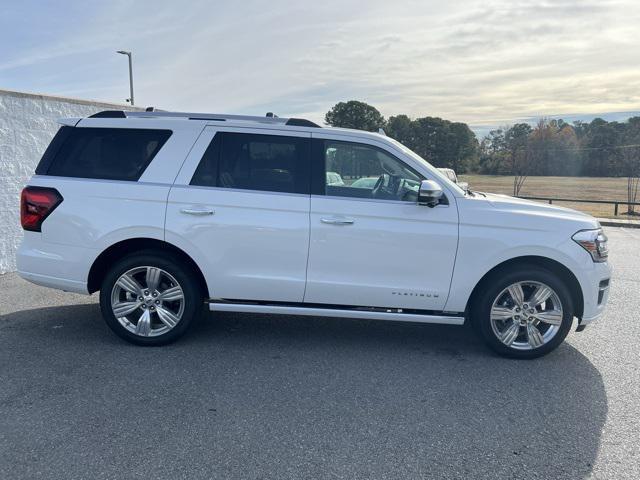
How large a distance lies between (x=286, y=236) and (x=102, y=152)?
1.87 meters

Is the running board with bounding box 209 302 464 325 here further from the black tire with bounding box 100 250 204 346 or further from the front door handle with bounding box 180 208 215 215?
Result: the front door handle with bounding box 180 208 215 215

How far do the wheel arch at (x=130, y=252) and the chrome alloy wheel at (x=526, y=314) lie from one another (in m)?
2.65

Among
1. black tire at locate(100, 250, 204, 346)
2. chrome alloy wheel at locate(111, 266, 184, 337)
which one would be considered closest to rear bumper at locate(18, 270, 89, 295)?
black tire at locate(100, 250, 204, 346)

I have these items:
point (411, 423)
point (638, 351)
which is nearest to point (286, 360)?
point (411, 423)

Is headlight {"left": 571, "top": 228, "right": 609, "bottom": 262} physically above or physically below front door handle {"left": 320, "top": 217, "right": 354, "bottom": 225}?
below

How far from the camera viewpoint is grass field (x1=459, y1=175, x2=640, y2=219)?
25.6 metres

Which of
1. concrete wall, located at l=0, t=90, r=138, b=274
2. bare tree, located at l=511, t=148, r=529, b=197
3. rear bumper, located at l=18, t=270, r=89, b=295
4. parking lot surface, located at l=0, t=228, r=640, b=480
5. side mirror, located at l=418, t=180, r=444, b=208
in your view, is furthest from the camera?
bare tree, located at l=511, t=148, r=529, b=197

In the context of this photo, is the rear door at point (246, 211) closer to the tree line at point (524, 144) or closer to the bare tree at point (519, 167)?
the bare tree at point (519, 167)

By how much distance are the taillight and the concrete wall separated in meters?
3.17

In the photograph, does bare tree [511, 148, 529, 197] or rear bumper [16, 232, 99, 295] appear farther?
bare tree [511, 148, 529, 197]

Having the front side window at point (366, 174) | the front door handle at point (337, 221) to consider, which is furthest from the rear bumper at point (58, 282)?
the front side window at point (366, 174)

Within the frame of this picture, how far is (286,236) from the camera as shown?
4.29 meters

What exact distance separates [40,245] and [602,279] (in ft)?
16.5

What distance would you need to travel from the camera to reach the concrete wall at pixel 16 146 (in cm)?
696
